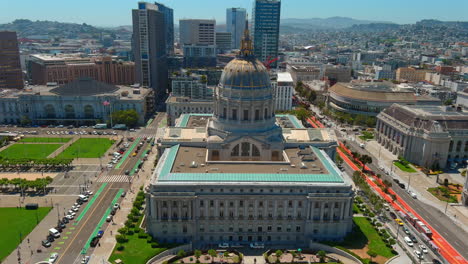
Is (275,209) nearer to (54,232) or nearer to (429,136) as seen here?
(54,232)

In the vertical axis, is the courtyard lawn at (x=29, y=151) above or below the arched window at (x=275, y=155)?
below

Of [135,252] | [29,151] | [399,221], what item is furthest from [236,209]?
[29,151]

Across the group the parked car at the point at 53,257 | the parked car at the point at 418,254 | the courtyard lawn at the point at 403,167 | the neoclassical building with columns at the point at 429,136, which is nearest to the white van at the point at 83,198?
the parked car at the point at 53,257

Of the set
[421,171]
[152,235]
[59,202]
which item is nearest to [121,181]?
[59,202]

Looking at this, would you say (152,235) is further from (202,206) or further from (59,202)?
(59,202)

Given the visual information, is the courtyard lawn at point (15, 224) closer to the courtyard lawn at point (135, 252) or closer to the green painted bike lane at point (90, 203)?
the green painted bike lane at point (90, 203)
